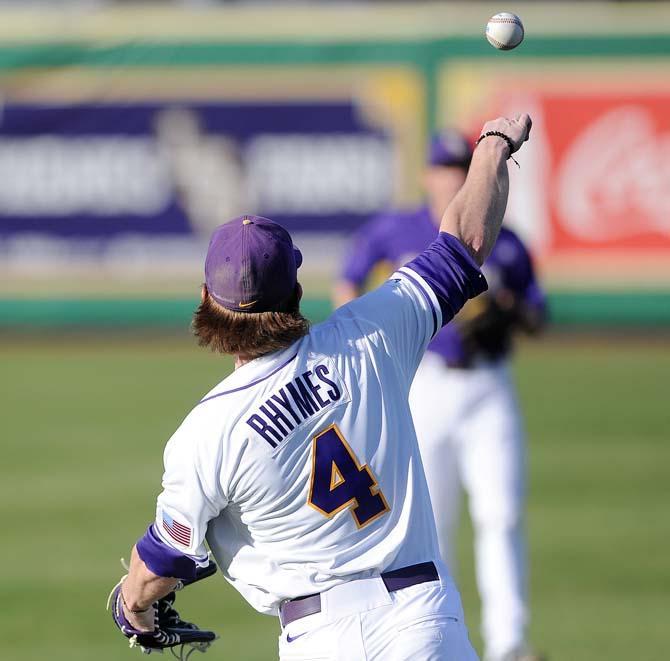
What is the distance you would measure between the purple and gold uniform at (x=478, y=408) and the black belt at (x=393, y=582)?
2781mm

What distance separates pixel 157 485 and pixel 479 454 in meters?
4.23

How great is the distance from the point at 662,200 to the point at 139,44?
6.94 meters

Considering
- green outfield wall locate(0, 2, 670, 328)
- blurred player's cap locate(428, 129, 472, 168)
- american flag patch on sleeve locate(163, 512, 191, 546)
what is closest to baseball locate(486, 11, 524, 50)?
american flag patch on sleeve locate(163, 512, 191, 546)

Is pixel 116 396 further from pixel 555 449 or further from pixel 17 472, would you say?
pixel 555 449

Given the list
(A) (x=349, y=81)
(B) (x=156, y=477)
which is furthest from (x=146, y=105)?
(B) (x=156, y=477)

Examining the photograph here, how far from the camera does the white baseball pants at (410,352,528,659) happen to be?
6.29 meters

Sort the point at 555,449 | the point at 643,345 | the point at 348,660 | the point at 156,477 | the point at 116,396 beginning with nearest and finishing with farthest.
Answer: the point at 348,660 < the point at 156,477 < the point at 555,449 < the point at 116,396 < the point at 643,345

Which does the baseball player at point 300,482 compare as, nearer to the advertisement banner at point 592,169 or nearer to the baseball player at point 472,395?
the baseball player at point 472,395

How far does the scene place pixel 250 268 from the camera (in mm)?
3396

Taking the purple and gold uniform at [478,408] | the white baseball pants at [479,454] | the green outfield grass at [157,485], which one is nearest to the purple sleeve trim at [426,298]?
the purple and gold uniform at [478,408]

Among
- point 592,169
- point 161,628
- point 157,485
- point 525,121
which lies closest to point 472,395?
point 525,121

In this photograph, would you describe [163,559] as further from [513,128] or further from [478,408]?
[478,408]

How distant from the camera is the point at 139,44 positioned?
1667 cm

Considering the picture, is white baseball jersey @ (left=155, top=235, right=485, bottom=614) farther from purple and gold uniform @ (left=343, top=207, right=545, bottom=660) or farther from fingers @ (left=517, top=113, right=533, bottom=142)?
purple and gold uniform @ (left=343, top=207, right=545, bottom=660)
